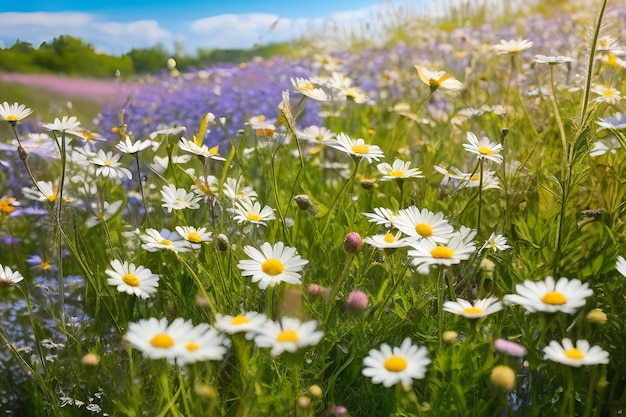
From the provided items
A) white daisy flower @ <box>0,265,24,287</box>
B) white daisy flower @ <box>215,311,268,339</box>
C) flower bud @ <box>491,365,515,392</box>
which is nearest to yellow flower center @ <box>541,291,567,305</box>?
flower bud @ <box>491,365,515,392</box>

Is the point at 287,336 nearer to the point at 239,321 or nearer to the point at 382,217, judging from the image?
the point at 239,321

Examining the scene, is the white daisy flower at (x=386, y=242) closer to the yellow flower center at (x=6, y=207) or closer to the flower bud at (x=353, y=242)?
the flower bud at (x=353, y=242)

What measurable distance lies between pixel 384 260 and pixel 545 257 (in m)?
0.29

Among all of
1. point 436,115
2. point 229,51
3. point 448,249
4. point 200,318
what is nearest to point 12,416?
point 200,318

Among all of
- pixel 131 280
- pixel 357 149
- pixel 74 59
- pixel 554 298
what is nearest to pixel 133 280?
pixel 131 280

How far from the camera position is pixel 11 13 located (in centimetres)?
174

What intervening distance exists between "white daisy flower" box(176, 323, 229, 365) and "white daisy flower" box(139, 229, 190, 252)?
0.93ft

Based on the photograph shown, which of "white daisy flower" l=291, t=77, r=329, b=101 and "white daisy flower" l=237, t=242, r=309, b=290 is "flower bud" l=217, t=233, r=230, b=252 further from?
"white daisy flower" l=291, t=77, r=329, b=101

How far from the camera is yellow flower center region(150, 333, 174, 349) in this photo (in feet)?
2.55

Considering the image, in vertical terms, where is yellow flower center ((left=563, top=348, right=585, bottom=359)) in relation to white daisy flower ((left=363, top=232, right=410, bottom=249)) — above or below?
below

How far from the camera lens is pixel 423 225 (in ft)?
3.55

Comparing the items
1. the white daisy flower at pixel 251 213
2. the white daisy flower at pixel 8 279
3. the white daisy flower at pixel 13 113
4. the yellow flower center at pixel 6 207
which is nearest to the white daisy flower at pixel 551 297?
the white daisy flower at pixel 251 213

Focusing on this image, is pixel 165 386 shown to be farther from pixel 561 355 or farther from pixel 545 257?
pixel 545 257

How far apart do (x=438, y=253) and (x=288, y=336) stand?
276 millimetres
